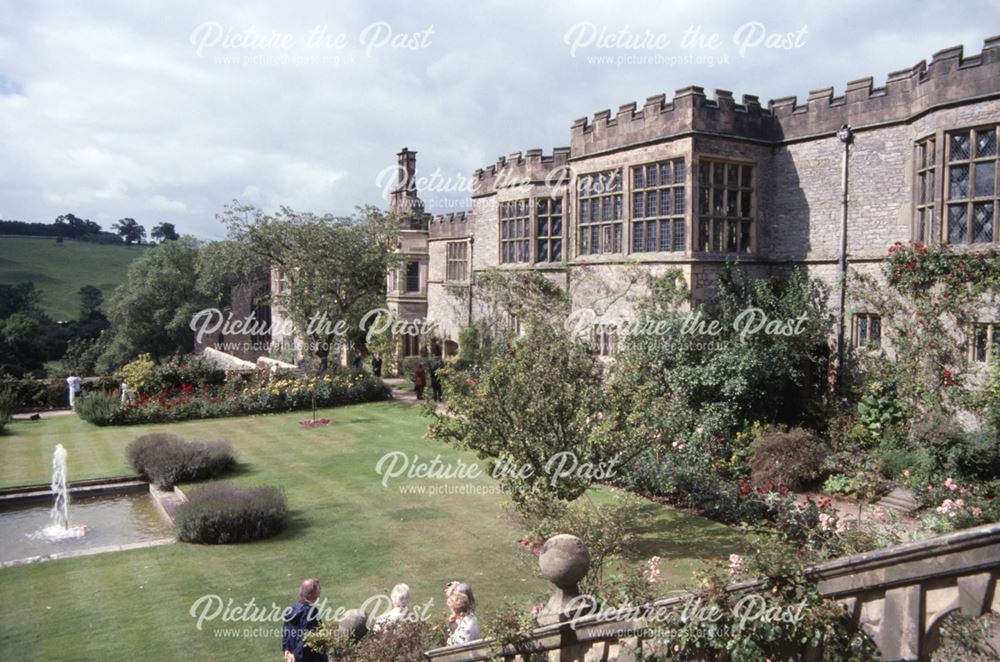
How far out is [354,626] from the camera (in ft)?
21.1

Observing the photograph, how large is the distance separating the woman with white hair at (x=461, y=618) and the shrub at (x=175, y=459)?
9.72 m

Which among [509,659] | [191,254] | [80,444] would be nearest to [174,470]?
[80,444]

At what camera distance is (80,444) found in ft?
60.4

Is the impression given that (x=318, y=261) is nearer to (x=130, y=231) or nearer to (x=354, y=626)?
(x=354, y=626)

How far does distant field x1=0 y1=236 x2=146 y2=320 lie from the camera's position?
77.8 m

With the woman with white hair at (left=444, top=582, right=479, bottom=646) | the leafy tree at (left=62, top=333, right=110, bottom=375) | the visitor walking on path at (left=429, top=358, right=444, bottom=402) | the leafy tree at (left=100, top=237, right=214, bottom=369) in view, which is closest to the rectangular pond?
the woman with white hair at (left=444, top=582, right=479, bottom=646)

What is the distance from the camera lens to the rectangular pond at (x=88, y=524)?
1127 cm

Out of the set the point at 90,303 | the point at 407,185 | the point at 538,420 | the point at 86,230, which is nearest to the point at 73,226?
the point at 86,230

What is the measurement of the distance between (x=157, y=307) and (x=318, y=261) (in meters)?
28.5

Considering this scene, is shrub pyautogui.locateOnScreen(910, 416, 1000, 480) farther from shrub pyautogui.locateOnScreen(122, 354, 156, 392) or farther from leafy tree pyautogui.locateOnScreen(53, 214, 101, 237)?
leafy tree pyautogui.locateOnScreen(53, 214, 101, 237)

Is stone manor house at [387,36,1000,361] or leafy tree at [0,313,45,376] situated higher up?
stone manor house at [387,36,1000,361]

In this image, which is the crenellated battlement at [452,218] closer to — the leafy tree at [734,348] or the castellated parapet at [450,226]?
the castellated parapet at [450,226]

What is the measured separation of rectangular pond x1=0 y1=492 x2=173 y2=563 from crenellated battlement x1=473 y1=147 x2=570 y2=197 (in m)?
14.1

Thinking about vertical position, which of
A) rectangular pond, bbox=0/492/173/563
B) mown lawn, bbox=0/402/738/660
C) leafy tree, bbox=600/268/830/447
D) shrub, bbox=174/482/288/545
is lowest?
rectangular pond, bbox=0/492/173/563
